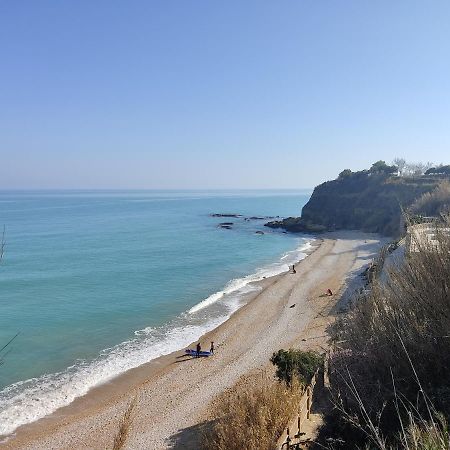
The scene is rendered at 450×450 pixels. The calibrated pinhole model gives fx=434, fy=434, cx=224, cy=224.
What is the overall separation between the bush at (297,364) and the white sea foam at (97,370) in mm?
9299

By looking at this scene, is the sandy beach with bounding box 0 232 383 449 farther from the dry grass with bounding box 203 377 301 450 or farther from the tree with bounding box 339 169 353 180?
the tree with bounding box 339 169 353 180

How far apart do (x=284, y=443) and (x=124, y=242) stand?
55.1 metres

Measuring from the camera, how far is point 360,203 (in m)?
84.3

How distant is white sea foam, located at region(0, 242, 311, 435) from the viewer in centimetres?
1794

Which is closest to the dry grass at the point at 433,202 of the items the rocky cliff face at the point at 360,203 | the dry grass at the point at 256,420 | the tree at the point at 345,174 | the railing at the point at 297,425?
the rocky cliff face at the point at 360,203

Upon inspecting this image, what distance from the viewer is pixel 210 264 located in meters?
47.3

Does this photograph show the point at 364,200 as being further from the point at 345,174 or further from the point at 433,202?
the point at 433,202

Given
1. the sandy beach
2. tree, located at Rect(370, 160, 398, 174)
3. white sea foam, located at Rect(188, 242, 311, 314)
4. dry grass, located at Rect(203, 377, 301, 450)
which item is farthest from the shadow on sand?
tree, located at Rect(370, 160, 398, 174)

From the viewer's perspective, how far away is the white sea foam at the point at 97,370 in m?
17.9

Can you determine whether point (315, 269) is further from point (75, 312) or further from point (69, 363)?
point (69, 363)

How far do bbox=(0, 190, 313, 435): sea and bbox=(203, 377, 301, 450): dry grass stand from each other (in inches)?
222

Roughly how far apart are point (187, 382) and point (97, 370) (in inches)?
183

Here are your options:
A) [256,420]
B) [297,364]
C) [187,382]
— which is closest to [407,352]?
[256,420]

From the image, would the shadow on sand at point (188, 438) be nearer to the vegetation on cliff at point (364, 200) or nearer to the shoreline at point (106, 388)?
the shoreline at point (106, 388)
